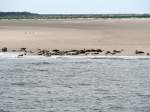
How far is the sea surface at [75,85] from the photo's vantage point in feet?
62.4

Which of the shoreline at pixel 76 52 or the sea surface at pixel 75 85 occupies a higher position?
the sea surface at pixel 75 85

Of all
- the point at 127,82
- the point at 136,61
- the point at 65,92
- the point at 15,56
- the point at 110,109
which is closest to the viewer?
the point at 110,109

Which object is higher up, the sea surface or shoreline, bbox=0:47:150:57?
the sea surface

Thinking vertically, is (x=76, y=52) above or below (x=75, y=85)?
below

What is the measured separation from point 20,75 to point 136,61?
8.15m

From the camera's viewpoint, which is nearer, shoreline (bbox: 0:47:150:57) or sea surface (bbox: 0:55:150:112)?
sea surface (bbox: 0:55:150:112)

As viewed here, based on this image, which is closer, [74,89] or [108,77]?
[74,89]

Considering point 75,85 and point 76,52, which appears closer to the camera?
point 75,85

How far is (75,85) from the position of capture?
23344 mm

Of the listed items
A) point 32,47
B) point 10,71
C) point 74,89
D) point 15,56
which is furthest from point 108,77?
point 32,47

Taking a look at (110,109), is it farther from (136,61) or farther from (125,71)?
(136,61)

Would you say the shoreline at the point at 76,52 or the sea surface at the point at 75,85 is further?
the shoreline at the point at 76,52

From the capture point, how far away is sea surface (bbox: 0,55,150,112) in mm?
19031

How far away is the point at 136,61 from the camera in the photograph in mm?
32094
